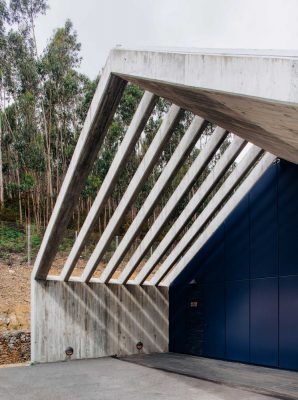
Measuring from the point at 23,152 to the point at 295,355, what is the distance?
Answer: 19.1 meters

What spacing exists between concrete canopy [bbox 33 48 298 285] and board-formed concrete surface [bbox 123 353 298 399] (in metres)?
3.02

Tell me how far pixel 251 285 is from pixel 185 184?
301 cm

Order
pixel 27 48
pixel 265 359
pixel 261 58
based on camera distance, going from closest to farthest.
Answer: pixel 261 58 → pixel 265 359 → pixel 27 48

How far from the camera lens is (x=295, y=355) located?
9.20 metres

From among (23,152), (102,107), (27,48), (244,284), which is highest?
(27,48)

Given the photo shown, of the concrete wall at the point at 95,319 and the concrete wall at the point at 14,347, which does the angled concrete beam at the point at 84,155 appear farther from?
the concrete wall at the point at 14,347

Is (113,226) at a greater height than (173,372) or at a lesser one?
greater

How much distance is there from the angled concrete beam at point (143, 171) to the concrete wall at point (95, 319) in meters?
1.11

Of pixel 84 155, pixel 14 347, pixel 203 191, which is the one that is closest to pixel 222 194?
pixel 203 191

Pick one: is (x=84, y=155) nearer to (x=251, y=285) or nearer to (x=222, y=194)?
(x=222, y=194)

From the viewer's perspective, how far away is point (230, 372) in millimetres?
9109

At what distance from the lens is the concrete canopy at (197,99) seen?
3.67 m

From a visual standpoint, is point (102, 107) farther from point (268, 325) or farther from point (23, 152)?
point (23, 152)

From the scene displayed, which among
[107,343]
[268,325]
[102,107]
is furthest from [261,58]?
[107,343]
